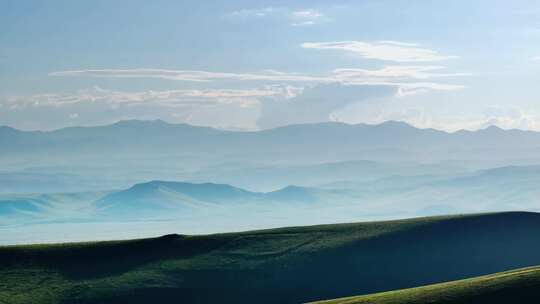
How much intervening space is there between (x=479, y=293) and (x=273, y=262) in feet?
235

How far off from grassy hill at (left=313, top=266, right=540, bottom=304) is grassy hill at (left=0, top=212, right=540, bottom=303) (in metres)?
44.7

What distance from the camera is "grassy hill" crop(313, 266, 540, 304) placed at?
86688 millimetres

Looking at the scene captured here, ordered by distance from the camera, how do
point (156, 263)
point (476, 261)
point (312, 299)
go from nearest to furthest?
point (312, 299) → point (476, 261) → point (156, 263)

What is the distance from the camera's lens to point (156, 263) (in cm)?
16250

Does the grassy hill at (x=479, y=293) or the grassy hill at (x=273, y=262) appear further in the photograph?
the grassy hill at (x=273, y=262)

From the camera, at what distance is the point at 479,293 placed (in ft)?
296

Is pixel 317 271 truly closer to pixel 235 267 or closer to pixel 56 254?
pixel 235 267

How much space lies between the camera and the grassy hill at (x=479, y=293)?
284 feet

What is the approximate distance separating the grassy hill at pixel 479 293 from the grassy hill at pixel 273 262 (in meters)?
44.7

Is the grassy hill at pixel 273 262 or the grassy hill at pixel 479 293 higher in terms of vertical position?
the grassy hill at pixel 273 262

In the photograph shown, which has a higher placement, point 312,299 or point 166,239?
point 166,239

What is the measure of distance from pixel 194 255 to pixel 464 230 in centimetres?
5218

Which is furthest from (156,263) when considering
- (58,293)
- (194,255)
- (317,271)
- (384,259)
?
(384,259)

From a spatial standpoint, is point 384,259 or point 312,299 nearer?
point 312,299
